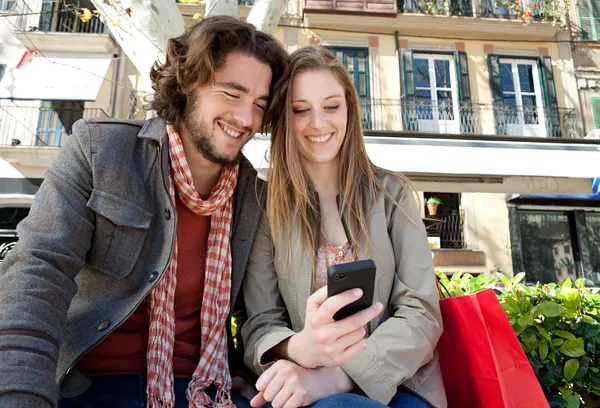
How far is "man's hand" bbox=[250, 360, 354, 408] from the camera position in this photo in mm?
1254

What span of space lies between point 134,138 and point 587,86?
587 inches

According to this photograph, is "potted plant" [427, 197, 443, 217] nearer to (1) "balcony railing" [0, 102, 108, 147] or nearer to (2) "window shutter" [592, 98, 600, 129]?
(2) "window shutter" [592, 98, 600, 129]

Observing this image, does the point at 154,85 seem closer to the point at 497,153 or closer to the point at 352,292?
the point at 352,292

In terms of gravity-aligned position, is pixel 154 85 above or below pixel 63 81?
below

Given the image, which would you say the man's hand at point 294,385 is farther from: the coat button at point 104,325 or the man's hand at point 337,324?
the coat button at point 104,325

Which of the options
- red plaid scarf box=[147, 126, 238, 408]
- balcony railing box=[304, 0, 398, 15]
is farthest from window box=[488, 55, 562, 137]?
red plaid scarf box=[147, 126, 238, 408]

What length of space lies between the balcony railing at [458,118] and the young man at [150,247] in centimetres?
1098

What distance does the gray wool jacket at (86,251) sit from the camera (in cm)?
112

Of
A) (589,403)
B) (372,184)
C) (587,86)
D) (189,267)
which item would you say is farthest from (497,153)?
(587,86)

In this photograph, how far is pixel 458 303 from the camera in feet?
5.09

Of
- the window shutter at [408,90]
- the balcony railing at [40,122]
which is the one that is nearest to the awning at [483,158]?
the window shutter at [408,90]

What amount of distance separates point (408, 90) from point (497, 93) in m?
2.65

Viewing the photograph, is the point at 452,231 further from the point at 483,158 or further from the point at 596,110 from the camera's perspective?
the point at 483,158

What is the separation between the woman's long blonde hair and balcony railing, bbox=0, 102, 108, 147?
11.5 m
